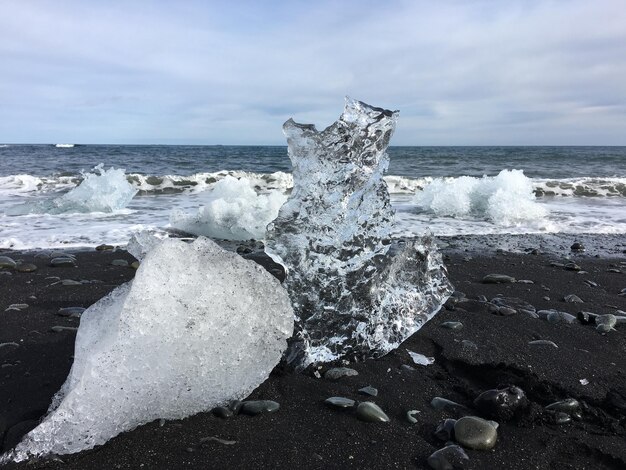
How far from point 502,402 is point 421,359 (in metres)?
0.63

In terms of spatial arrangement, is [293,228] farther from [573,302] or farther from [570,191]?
[570,191]

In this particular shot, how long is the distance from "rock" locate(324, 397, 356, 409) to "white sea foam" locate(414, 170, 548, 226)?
707 cm

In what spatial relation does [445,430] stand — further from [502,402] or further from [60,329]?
[60,329]

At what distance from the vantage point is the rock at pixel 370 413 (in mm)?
2014

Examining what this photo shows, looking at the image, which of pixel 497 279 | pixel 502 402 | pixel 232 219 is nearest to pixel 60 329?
pixel 502 402

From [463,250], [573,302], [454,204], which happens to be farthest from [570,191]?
[573,302]

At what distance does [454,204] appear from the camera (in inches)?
369

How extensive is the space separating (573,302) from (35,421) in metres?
3.76

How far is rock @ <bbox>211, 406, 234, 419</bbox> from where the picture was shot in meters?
2.00

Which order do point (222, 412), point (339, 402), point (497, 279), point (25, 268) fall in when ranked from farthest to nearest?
point (25, 268)
point (497, 279)
point (339, 402)
point (222, 412)

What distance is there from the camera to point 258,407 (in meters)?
2.06

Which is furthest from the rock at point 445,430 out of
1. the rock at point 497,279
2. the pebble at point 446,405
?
the rock at point 497,279

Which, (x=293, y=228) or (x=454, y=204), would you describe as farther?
(x=454, y=204)

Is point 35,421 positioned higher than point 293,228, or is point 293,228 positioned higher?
point 293,228
